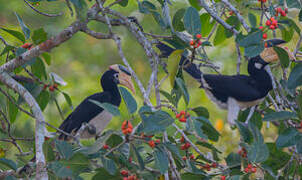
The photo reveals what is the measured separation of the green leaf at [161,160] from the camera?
4.82 ft

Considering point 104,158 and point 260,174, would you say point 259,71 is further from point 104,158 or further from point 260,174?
point 104,158

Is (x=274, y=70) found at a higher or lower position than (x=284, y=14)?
lower

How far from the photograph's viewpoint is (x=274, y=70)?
2203 mm

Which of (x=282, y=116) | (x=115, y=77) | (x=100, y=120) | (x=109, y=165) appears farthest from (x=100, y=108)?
(x=282, y=116)

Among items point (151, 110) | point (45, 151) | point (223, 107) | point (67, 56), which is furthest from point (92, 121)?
point (67, 56)

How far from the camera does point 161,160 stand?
1.49 metres

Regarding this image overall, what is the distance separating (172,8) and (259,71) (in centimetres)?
248

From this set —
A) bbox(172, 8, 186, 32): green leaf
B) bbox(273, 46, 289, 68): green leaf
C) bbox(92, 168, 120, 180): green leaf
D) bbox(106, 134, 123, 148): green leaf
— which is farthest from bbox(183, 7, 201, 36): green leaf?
bbox(92, 168, 120, 180): green leaf

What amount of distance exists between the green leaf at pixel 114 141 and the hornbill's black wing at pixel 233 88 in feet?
2.27

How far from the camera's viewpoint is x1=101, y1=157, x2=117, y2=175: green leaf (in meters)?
1.45

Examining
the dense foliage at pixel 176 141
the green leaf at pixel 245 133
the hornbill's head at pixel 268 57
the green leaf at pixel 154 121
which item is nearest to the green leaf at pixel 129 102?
the dense foliage at pixel 176 141

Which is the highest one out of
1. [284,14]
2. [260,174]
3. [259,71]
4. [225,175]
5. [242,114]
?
[284,14]

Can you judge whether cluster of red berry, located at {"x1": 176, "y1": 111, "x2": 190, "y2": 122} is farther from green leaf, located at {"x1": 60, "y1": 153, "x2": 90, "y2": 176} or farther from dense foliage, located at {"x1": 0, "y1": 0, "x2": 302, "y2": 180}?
green leaf, located at {"x1": 60, "y1": 153, "x2": 90, "y2": 176}

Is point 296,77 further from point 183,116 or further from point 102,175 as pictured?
point 102,175
